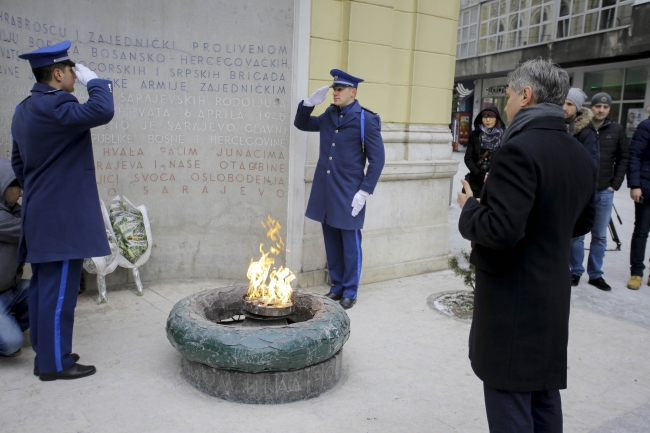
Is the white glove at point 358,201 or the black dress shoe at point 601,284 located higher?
the white glove at point 358,201

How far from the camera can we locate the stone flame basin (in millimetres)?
3133

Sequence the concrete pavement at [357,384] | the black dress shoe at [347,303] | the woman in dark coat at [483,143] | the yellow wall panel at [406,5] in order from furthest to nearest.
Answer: the woman in dark coat at [483,143], the yellow wall panel at [406,5], the black dress shoe at [347,303], the concrete pavement at [357,384]

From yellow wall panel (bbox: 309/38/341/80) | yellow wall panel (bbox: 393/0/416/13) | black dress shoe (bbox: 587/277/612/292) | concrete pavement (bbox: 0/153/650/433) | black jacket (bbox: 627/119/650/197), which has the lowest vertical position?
concrete pavement (bbox: 0/153/650/433)

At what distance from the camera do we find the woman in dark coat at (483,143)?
6199 mm

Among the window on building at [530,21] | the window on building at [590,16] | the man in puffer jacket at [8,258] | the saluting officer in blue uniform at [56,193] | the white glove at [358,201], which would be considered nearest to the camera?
the saluting officer in blue uniform at [56,193]

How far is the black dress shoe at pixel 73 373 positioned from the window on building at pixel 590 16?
71.6ft

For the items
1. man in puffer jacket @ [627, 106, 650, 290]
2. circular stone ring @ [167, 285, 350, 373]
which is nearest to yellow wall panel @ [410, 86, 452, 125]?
man in puffer jacket @ [627, 106, 650, 290]

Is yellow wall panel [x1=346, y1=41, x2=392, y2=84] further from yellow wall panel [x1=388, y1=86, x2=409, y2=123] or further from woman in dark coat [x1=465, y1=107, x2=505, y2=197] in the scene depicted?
woman in dark coat [x1=465, y1=107, x2=505, y2=197]

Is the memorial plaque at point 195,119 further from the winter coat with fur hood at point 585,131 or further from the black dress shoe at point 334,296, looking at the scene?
the winter coat with fur hood at point 585,131

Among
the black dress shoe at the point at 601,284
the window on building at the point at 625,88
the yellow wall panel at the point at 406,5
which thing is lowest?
the black dress shoe at the point at 601,284

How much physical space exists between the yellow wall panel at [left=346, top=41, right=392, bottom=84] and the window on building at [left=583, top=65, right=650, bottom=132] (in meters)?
19.2

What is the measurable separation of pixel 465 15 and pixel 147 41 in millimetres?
28116

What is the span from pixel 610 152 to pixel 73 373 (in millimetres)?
5467

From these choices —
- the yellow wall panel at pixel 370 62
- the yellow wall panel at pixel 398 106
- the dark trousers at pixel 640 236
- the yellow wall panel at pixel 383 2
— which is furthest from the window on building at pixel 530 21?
the yellow wall panel at pixel 370 62
